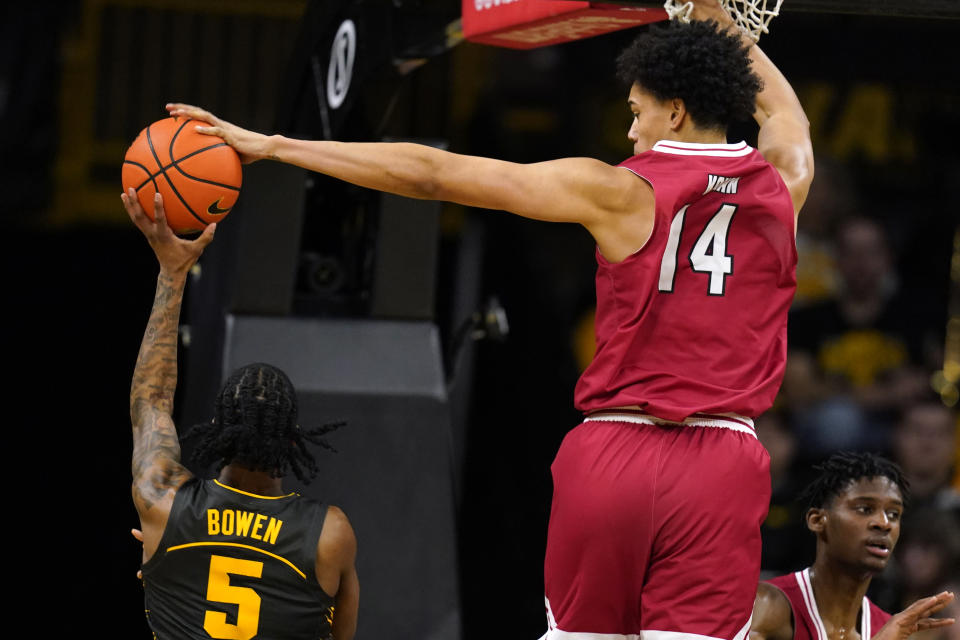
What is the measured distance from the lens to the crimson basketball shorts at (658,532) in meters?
3.30

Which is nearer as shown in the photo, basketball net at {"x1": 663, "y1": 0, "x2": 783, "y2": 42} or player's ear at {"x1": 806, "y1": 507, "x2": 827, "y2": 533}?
basketball net at {"x1": 663, "y1": 0, "x2": 783, "y2": 42}

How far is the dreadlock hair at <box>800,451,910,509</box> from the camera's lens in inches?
174

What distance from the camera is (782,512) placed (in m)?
7.78

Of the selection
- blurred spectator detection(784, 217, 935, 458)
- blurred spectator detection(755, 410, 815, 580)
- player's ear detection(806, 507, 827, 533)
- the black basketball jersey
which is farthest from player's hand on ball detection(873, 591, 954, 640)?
blurred spectator detection(784, 217, 935, 458)

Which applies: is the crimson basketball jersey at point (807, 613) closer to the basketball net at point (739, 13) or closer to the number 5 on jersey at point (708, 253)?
the number 5 on jersey at point (708, 253)

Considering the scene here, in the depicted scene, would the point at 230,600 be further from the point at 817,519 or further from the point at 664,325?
the point at 817,519

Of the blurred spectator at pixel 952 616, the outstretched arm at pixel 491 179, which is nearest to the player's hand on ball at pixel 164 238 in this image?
the outstretched arm at pixel 491 179

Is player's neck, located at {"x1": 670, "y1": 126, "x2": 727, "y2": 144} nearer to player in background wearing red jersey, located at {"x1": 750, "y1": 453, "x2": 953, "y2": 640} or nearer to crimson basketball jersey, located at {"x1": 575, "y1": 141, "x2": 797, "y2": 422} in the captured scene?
crimson basketball jersey, located at {"x1": 575, "y1": 141, "x2": 797, "y2": 422}

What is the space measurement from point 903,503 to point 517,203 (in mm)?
1901

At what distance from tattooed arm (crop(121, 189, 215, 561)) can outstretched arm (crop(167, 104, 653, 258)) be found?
1.86 feet

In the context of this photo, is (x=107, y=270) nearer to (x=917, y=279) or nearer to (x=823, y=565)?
(x=917, y=279)

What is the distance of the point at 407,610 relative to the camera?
4996 millimetres

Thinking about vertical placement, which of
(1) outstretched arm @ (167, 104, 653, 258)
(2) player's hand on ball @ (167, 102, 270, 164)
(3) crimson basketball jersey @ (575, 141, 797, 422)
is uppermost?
(2) player's hand on ball @ (167, 102, 270, 164)

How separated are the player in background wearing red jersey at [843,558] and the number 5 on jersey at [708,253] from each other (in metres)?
1.32
